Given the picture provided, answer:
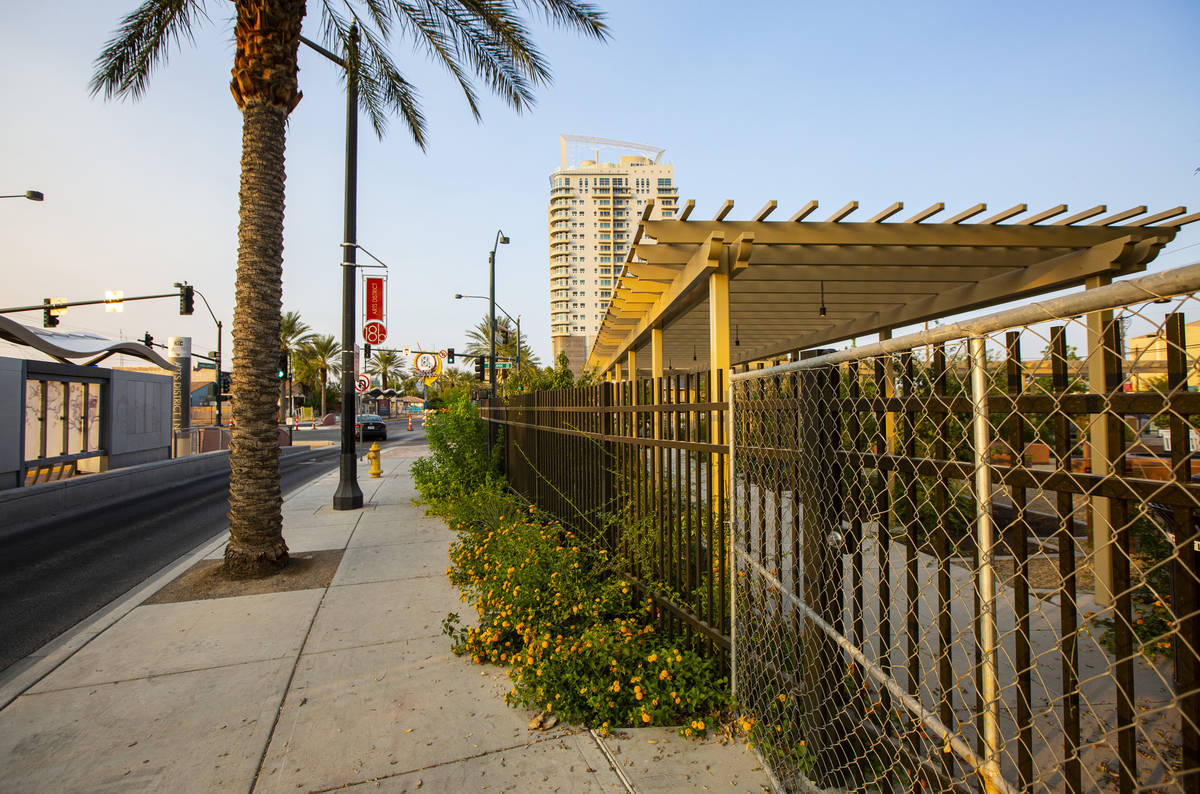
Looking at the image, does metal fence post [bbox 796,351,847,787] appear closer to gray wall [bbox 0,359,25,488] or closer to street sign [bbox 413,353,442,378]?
gray wall [bbox 0,359,25,488]

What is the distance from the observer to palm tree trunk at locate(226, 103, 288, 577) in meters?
5.91

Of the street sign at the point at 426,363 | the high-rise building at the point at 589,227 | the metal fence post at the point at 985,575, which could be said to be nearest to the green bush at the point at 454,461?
the metal fence post at the point at 985,575

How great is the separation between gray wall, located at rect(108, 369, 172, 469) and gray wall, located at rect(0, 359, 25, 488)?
348 cm

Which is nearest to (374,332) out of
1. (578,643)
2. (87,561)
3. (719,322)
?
(87,561)

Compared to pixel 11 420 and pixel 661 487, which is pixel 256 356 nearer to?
pixel 661 487

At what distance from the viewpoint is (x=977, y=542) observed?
4.90ft

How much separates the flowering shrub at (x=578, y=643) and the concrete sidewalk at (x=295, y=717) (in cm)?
14

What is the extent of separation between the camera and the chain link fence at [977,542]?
1.12m

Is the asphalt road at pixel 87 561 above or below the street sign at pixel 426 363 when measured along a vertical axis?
below

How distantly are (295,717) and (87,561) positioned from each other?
588cm

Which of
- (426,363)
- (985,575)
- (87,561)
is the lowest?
(87,561)

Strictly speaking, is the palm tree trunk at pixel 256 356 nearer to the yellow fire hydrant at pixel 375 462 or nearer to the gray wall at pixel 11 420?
the gray wall at pixel 11 420

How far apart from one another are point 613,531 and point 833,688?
2.44 m

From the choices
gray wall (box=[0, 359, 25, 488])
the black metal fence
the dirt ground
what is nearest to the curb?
the dirt ground
